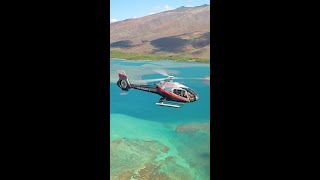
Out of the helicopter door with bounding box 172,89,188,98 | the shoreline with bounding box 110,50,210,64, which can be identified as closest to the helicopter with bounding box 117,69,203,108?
the helicopter door with bounding box 172,89,188,98

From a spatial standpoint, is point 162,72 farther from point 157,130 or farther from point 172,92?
point 157,130

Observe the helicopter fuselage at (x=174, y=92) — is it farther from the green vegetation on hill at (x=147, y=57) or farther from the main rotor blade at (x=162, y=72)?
the green vegetation on hill at (x=147, y=57)

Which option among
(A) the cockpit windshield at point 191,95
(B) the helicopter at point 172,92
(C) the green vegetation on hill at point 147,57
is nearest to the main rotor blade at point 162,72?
(B) the helicopter at point 172,92

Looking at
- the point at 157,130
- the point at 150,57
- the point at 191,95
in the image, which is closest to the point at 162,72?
the point at 150,57
